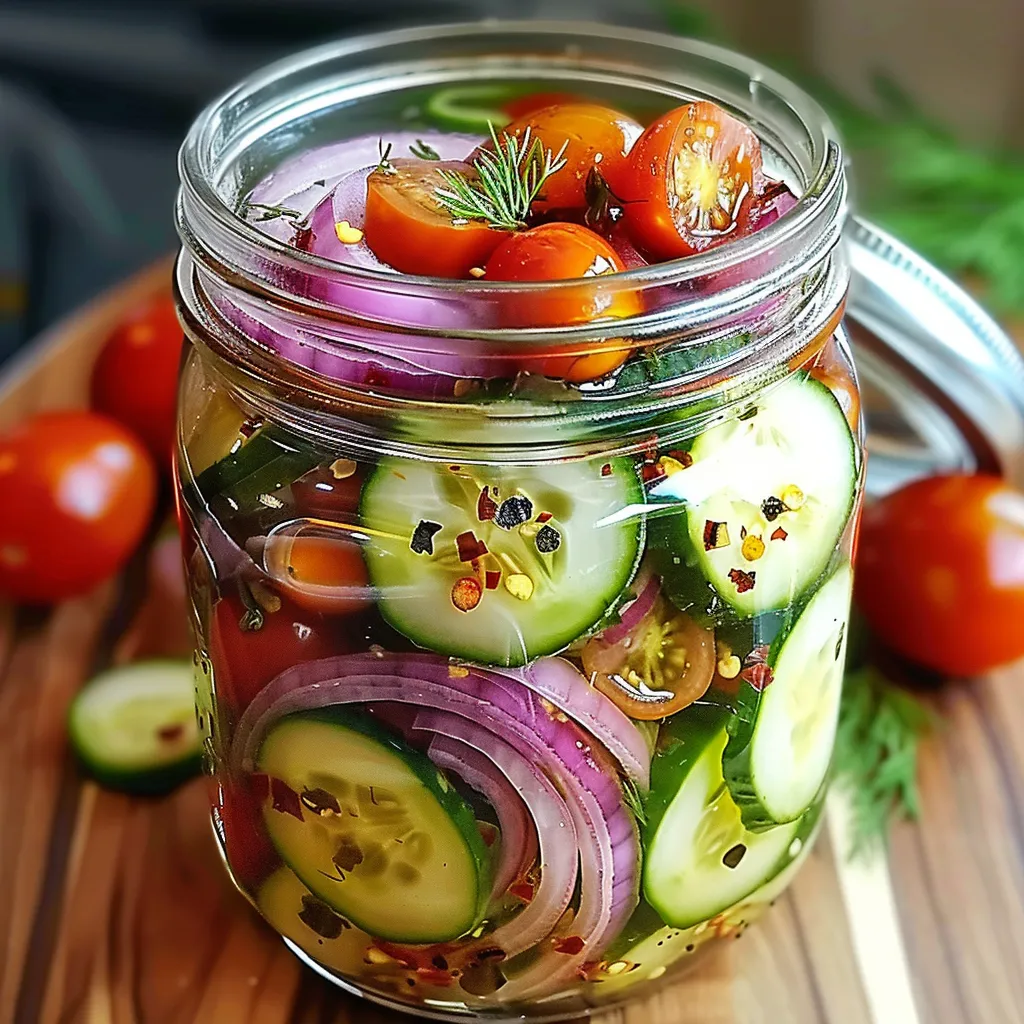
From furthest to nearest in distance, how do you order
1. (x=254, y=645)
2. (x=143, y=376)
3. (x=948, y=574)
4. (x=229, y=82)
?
→ 1. (x=229, y=82)
2. (x=143, y=376)
3. (x=948, y=574)
4. (x=254, y=645)

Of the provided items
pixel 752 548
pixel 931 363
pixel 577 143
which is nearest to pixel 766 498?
pixel 752 548

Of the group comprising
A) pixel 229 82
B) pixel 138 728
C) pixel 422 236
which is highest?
pixel 422 236

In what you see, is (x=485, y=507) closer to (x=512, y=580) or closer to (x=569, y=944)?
(x=512, y=580)

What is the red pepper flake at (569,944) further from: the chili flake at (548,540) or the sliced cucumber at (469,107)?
the sliced cucumber at (469,107)

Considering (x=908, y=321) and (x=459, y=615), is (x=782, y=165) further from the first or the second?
(x=459, y=615)

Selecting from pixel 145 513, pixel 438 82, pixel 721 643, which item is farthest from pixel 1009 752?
pixel 145 513

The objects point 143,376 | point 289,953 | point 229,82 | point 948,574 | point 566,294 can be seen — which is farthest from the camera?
point 229,82

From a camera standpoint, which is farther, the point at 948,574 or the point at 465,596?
the point at 948,574

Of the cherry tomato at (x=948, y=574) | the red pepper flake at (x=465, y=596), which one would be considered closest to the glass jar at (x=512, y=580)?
the red pepper flake at (x=465, y=596)
